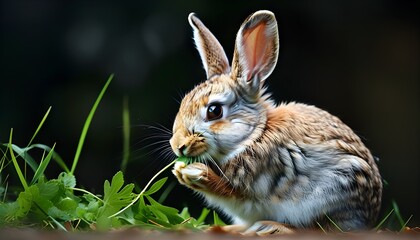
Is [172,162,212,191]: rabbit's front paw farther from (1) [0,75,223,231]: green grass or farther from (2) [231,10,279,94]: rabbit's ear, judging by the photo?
(2) [231,10,279,94]: rabbit's ear

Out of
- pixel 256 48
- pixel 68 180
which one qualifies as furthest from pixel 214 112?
pixel 68 180

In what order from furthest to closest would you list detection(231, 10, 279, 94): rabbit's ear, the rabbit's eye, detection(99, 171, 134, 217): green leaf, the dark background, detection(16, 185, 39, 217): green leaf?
the dark background, detection(231, 10, 279, 94): rabbit's ear, the rabbit's eye, detection(99, 171, 134, 217): green leaf, detection(16, 185, 39, 217): green leaf

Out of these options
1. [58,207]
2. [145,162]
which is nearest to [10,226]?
[58,207]

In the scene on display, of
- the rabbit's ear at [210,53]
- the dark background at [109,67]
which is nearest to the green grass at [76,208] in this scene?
the rabbit's ear at [210,53]

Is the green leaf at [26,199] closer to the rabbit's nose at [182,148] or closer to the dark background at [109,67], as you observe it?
the rabbit's nose at [182,148]

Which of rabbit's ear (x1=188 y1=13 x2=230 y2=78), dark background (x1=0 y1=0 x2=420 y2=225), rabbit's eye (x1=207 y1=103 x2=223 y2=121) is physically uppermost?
rabbit's ear (x1=188 y1=13 x2=230 y2=78)

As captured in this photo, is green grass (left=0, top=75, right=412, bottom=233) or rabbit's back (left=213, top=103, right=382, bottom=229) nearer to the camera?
green grass (left=0, top=75, right=412, bottom=233)

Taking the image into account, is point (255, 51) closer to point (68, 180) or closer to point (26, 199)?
point (68, 180)

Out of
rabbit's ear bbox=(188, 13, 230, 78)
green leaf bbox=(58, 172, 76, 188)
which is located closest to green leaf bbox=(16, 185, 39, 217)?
green leaf bbox=(58, 172, 76, 188)
